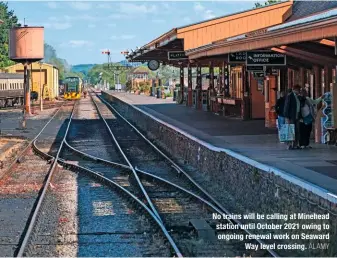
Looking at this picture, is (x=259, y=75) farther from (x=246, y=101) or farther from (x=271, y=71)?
(x=246, y=101)

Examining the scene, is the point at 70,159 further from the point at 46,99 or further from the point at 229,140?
the point at 46,99

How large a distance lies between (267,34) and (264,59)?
4438 mm

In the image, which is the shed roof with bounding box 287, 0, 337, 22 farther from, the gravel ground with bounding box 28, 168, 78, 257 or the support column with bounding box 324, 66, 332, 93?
the gravel ground with bounding box 28, 168, 78, 257

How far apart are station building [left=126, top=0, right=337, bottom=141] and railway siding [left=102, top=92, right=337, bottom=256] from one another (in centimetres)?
256

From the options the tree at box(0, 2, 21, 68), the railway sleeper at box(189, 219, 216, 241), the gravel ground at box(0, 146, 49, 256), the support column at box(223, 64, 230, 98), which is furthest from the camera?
the tree at box(0, 2, 21, 68)

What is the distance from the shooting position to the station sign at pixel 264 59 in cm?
1967

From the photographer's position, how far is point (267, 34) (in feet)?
50.4

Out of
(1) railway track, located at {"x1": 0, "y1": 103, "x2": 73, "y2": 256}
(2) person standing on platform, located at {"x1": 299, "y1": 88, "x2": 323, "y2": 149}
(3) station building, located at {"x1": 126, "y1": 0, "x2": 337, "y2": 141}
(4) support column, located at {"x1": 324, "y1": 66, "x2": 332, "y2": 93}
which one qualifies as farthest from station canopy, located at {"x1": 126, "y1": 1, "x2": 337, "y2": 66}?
(1) railway track, located at {"x1": 0, "y1": 103, "x2": 73, "y2": 256}

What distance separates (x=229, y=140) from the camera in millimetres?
19625

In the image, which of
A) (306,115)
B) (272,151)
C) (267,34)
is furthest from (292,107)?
(267,34)

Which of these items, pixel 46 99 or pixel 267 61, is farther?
pixel 46 99

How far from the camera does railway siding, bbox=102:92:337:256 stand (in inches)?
356

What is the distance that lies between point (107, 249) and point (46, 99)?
6927cm

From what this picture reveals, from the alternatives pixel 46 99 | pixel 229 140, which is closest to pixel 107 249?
pixel 229 140
